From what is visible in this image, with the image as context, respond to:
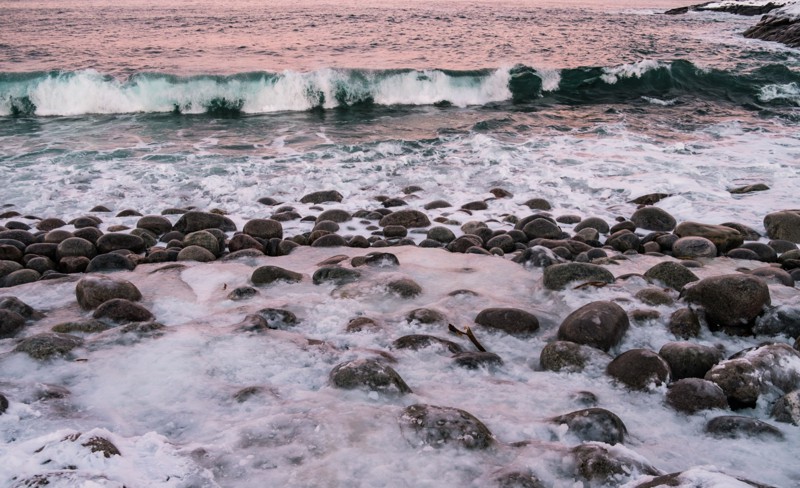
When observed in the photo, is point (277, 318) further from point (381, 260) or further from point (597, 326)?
point (597, 326)

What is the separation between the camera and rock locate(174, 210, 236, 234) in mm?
6078

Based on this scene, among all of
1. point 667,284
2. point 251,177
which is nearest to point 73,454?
point 667,284

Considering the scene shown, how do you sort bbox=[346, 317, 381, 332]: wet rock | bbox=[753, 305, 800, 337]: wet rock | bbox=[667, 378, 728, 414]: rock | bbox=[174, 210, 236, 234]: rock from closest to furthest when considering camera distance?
bbox=[667, 378, 728, 414]: rock < bbox=[753, 305, 800, 337]: wet rock < bbox=[346, 317, 381, 332]: wet rock < bbox=[174, 210, 236, 234]: rock

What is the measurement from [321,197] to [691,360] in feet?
17.1

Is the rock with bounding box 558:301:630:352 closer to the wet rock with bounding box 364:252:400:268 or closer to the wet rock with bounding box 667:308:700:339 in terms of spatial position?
the wet rock with bounding box 667:308:700:339

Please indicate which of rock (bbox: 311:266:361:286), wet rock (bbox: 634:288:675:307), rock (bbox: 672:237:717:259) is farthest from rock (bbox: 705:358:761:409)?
rock (bbox: 672:237:717:259)

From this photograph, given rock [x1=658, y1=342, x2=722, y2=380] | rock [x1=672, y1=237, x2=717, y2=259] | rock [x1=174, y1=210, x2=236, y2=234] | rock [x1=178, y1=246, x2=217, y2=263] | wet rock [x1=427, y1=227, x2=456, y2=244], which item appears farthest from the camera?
rock [x1=174, y1=210, x2=236, y2=234]

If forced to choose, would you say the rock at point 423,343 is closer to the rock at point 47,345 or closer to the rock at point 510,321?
the rock at point 510,321

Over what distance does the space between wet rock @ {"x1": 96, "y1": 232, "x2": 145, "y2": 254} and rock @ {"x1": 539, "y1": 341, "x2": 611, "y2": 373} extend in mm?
4191

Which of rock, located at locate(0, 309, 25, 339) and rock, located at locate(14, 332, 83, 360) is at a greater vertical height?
rock, located at locate(14, 332, 83, 360)

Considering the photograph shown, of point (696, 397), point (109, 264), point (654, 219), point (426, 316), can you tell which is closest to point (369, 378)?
point (426, 316)

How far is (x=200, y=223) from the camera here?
6.10 m

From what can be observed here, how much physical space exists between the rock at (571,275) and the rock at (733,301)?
703 mm

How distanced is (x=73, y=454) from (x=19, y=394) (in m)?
0.78
